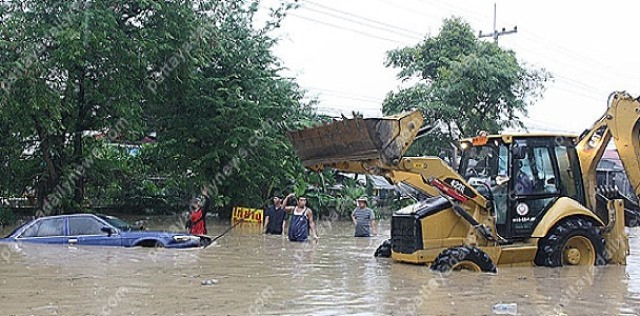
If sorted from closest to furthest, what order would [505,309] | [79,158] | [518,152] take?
1. [505,309]
2. [518,152]
3. [79,158]

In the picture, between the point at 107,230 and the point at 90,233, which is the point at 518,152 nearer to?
the point at 107,230

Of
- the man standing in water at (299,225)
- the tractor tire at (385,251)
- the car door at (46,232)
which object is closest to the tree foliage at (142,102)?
the car door at (46,232)

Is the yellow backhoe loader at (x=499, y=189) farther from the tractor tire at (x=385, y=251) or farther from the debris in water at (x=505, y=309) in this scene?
the debris in water at (x=505, y=309)

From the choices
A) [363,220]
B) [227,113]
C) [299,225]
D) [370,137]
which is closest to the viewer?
[370,137]

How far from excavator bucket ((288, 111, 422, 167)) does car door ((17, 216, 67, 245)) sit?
6.34 meters

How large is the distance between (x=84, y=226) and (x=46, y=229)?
2.65 ft

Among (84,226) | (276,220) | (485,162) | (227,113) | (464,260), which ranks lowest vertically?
(464,260)

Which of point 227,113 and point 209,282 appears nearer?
point 209,282

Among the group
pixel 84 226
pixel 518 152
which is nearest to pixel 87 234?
pixel 84 226

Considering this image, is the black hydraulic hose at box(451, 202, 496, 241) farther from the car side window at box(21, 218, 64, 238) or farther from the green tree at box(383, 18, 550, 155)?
the green tree at box(383, 18, 550, 155)

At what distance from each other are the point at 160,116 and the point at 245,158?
10.3 ft

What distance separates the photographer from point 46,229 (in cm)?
1633

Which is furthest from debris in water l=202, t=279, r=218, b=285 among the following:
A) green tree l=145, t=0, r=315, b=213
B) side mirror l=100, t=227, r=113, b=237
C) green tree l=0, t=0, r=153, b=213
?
green tree l=145, t=0, r=315, b=213

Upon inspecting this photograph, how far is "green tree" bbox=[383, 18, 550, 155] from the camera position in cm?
3347
